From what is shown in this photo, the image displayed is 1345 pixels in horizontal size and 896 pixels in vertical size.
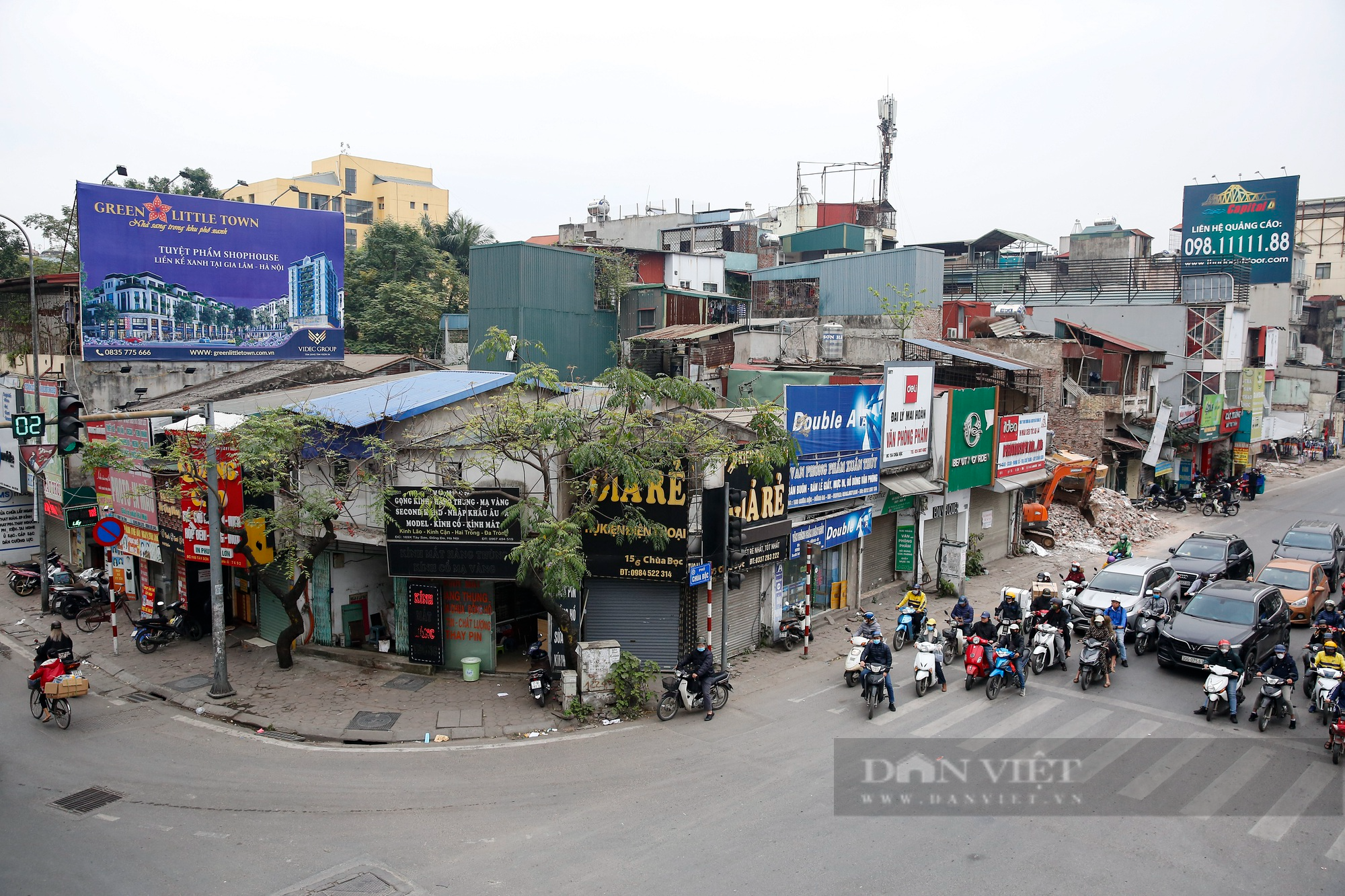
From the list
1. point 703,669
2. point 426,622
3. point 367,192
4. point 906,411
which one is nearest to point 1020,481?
point 906,411

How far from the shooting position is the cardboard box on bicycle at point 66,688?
46.7 feet

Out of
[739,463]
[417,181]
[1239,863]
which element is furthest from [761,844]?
[417,181]

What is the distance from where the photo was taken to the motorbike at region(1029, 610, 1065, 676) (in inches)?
656

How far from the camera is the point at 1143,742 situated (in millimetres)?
13180

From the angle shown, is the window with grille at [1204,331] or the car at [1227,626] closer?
Answer: the car at [1227,626]

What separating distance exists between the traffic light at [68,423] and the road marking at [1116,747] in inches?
570

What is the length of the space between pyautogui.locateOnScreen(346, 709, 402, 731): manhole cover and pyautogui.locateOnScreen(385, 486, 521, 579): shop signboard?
2491mm

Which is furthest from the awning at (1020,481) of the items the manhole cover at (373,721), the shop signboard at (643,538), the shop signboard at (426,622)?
the manhole cover at (373,721)

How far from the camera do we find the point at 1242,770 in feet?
39.7

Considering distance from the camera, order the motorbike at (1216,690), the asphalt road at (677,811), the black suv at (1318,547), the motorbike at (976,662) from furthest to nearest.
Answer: the black suv at (1318,547) < the motorbike at (976,662) < the motorbike at (1216,690) < the asphalt road at (677,811)

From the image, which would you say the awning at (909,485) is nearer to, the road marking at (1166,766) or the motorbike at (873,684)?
the motorbike at (873,684)

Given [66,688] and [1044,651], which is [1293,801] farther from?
[66,688]

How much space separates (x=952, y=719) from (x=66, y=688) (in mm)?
14589

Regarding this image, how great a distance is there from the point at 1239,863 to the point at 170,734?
15124 mm
